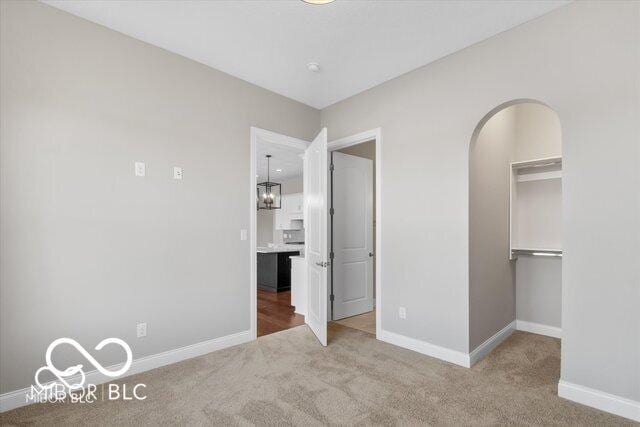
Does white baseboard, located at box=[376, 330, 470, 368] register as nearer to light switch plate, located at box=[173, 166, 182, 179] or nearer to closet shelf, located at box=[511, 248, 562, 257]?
closet shelf, located at box=[511, 248, 562, 257]

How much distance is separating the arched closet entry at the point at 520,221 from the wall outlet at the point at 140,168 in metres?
3.03

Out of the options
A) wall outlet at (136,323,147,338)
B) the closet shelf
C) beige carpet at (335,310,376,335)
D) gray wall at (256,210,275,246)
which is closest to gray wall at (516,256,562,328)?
the closet shelf

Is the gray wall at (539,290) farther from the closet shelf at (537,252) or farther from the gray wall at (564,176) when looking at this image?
the gray wall at (564,176)

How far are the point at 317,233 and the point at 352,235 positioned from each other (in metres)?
0.95

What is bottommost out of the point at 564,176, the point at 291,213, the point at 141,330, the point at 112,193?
the point at 141,330

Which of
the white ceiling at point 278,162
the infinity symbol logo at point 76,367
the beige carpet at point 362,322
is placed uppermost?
the white ceiling at point 278,162

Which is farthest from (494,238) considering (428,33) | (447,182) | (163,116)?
(163,116)

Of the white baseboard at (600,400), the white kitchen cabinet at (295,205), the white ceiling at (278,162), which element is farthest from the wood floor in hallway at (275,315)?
the white kitchen cabinet at (295,205)

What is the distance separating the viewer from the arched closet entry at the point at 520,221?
128 inches

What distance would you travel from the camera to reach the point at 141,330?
9.11ft

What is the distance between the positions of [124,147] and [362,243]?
3129 mm

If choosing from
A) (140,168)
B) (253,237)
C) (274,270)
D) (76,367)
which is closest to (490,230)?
(253,237)

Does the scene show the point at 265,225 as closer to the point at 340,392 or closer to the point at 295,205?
the point at 295,205

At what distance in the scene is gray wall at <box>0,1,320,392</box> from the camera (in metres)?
2.25
